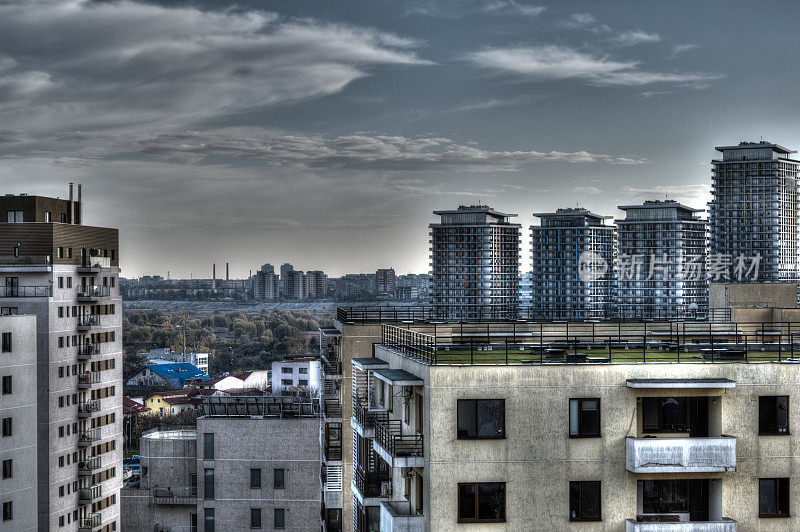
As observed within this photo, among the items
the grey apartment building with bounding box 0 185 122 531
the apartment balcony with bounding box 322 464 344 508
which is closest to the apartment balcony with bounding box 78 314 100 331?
the grey apartment building with bounding box 0 185 122 531

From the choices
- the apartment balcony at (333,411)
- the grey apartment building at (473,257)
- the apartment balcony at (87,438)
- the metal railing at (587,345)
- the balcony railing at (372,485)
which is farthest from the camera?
the grey apartment building at (473,257)

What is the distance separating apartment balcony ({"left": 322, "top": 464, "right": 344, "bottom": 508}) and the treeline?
12146 centimetres

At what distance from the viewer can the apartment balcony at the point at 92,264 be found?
44500mm

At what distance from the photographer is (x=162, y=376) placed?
119 metres

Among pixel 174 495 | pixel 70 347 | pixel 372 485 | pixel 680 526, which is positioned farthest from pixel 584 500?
pixel 70 347

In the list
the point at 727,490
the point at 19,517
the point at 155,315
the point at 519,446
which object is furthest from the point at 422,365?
the point at 155,315

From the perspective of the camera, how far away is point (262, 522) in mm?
31922

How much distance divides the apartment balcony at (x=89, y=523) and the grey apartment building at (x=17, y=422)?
10.1 m

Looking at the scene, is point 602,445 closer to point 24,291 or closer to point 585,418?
point 585,418

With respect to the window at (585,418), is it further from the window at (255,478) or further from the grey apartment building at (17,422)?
the grey apartment building at (17,422)

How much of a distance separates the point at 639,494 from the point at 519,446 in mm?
2152

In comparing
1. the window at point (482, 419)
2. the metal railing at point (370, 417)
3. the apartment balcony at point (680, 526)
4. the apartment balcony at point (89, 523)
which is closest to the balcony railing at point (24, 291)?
the apartment balcony at point (89, 523)

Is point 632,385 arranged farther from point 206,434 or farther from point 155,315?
point 155,315

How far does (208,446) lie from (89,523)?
15.7 metres
